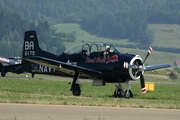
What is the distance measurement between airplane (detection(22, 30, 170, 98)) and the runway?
6.70m

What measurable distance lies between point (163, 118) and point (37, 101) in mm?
5131

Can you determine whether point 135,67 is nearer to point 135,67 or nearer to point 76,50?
point 135,67

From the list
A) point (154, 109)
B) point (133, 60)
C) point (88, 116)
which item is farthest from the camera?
point (133, 60)

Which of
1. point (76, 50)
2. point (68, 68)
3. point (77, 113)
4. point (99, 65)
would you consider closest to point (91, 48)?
point (76, 50)

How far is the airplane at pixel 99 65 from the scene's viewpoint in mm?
24922

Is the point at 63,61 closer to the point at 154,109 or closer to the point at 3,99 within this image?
the point at 3,99

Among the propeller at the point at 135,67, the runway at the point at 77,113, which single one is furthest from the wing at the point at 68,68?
the runway at the point at 77,113

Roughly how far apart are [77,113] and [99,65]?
31.6 ft

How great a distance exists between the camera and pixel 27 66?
29.3m

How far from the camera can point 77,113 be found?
1639 centimetres

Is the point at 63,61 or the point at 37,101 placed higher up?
the point at 63,61

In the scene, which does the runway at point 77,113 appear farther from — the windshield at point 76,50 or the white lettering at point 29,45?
the white lettering at point 29,45

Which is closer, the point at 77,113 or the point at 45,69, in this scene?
the point at 77,113

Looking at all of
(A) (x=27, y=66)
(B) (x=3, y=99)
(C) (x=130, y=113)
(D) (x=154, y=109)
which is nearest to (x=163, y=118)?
(C) (x=130, y=113)
